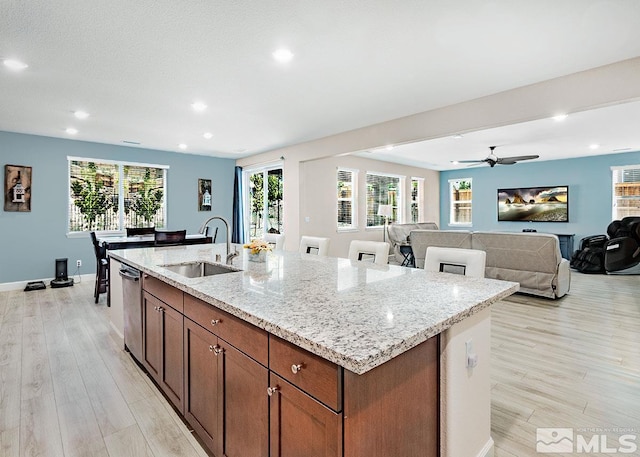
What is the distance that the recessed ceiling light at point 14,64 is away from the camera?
2904mm

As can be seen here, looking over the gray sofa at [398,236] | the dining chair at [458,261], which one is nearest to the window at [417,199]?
the gray sofa at [398,236]

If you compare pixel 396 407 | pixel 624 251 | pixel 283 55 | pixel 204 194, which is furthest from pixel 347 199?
pixel 396 407

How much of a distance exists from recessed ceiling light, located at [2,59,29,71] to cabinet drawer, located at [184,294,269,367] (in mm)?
2877

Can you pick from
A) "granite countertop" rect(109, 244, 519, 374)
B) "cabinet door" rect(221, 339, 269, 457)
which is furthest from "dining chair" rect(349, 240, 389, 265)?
"cabinet door" rect(221, 339, 269, 457)

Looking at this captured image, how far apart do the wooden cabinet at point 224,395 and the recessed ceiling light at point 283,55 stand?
2.20 m

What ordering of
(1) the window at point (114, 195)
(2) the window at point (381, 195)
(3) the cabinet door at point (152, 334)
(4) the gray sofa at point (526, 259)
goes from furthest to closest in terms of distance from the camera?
(2) the window at point (381, 195) < (1) the window at point (114, 195) < (4) the gray sofa at point (526, 259) < (3) the cabinet door at point (152, 334)

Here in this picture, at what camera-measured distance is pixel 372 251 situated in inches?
110

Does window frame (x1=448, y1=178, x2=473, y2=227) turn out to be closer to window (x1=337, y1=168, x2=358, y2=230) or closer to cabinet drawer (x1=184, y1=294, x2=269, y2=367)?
window (x1=337, y1=168, x2=358, y2=230)

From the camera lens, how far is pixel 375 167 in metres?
8.12

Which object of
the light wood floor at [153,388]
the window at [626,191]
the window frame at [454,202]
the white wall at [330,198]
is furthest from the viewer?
the window frame at [454,202]

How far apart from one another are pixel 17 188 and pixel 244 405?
20.5 feet

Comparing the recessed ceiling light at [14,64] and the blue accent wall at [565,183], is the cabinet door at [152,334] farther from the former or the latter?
the blue accent wall at [565,183]

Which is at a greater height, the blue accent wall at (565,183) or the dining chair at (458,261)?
the blue accent wall at (565,183)

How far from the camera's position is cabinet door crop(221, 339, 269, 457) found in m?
1.23
